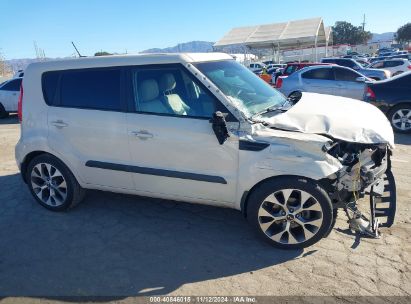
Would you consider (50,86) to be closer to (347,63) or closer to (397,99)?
(397,99)

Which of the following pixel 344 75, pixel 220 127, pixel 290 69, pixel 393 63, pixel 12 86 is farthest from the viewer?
pixel 393 63

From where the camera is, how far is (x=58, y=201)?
14.2ft

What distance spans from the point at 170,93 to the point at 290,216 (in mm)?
1699

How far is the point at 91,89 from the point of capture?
391cm

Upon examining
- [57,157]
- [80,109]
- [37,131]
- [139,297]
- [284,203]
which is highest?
[80,109]

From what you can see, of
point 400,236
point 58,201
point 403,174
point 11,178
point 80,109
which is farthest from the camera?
point 11,178

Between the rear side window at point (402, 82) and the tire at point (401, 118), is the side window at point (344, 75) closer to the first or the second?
the rear side window at point (402, 82)

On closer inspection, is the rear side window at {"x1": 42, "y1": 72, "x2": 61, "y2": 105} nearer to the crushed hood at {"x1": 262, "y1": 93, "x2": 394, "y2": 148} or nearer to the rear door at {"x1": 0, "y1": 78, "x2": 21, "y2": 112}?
the crushed hood at {"x1": 262, "y1": 93, "x2": 394, "y2": 148}

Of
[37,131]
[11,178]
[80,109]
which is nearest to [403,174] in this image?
[80,109]

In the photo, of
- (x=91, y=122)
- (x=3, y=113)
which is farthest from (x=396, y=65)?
(x=91, y=122)

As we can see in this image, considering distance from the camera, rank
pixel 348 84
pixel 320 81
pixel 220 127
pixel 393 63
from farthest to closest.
A: pixel 393 63, pixel 320 81, pixel 348 84, pixel 220 127

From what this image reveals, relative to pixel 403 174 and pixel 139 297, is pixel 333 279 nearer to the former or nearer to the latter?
pixel 139 297

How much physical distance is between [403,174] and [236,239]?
10.1 ft

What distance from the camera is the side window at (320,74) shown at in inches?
428
